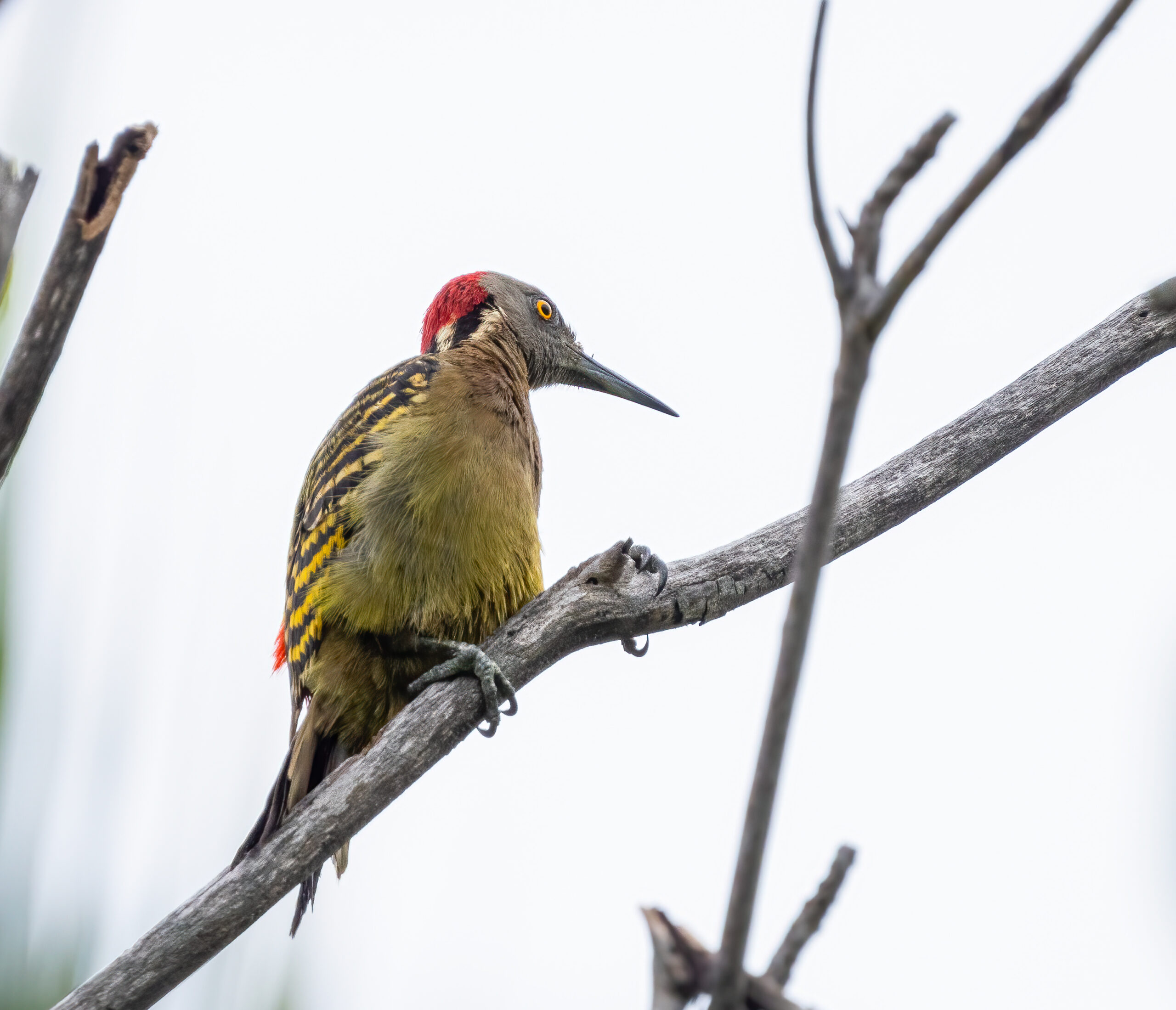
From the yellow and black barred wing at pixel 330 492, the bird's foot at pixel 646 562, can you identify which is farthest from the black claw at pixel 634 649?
the yellow and black barred wing at pixel 330 492

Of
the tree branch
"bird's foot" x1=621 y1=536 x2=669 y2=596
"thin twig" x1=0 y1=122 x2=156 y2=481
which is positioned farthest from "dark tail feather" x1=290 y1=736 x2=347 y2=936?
"thin twig" x1=0 y1=122 x2=156 y2=481

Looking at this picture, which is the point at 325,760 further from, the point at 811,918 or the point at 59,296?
the point at 811,918

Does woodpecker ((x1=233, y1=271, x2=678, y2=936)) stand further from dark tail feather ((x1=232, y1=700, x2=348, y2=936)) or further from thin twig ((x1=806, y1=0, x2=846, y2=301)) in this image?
thin twig ((x1=806, y1=0, x2=846, y2=301))

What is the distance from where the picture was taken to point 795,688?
1.06 metres

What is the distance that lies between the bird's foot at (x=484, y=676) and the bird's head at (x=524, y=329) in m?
1.84

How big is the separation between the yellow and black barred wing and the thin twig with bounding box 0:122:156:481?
233 cm

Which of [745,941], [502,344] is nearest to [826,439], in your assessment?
[745,941]

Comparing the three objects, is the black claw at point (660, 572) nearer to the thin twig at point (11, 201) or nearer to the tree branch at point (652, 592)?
the tree branch at point (652, 592)

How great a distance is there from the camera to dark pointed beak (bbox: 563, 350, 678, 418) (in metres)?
5.77

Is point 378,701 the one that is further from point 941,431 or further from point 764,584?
point 941,431

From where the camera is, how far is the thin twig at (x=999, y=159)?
120 centimetres

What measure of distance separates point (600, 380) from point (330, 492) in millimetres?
1896

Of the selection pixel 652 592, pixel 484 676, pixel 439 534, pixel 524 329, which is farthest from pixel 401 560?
pixel 524 329

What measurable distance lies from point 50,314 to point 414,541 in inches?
90.0
